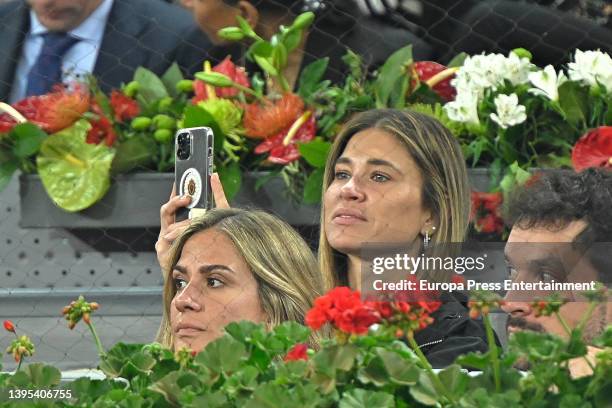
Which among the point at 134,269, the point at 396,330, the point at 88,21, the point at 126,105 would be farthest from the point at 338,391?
the point at 88,21

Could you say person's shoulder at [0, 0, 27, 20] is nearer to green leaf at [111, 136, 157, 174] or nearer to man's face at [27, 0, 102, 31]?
man's face at [27, 0, 102, 31]

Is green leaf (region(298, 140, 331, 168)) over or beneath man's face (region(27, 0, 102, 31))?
beneath

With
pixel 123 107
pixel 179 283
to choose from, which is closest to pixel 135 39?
pixel 123 107

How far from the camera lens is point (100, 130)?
2.23 meters

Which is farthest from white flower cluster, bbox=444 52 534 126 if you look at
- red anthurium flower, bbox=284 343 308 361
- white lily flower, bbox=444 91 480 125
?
red anthurium flower, bbox=284 343 308 361

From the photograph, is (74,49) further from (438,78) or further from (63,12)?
(438,78)

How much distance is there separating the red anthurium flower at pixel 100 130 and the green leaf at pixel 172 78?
12cm

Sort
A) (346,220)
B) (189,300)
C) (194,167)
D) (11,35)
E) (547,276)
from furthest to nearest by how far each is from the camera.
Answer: (11,35) < (194,167) < (346,220) < (189,300) < (547,276)

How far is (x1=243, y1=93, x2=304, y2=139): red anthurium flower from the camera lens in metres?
2.15

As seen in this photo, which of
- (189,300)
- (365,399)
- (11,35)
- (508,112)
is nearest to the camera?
(365,399)

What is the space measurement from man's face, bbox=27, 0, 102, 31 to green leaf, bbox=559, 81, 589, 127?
2.54 ft

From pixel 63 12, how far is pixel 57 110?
172 millimetres

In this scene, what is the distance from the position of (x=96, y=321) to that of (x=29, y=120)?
14.4 inches
